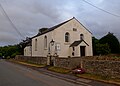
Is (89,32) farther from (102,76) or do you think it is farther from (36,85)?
(36,85)

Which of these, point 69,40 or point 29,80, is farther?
point 69,40

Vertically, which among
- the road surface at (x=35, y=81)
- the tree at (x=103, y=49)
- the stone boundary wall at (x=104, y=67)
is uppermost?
the tree at (x=103, y=49)

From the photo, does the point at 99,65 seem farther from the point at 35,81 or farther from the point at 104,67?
the point at 35,81

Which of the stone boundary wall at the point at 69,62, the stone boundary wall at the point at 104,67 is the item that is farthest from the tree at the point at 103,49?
the stone boundary wall at the point at 104,67

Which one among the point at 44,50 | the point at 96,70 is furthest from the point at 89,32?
the point at 96,70

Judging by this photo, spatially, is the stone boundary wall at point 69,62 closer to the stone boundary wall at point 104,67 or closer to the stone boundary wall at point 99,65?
the stone boundary wall at point 99,65

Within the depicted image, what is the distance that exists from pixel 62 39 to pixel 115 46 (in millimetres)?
15974

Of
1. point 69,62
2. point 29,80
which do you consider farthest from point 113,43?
point 29,80

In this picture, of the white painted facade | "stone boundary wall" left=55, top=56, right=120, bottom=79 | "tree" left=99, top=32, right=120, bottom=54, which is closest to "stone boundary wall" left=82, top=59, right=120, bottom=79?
"stone boundary wall" left=55, top=56, right=120, bottom=79

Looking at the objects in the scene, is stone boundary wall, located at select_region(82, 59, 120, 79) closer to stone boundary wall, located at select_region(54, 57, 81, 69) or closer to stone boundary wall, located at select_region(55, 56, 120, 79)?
stone boundary wall, located at select_region(55, 56, 120, 79)

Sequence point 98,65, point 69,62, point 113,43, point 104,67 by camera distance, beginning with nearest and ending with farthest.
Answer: point 104,67, point 98,65, point 69,62, point 113,43

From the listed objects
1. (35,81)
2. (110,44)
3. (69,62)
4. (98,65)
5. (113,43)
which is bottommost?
(35,81)

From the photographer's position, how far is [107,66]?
1781cm

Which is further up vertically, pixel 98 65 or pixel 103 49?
pixel 103 49
